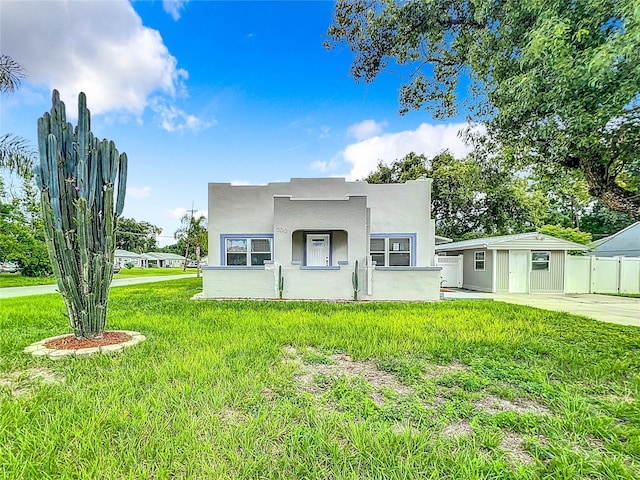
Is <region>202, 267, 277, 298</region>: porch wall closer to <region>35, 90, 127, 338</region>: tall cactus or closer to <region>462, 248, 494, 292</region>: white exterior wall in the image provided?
<region>35, 90, 127, 338</region>: tall cactus

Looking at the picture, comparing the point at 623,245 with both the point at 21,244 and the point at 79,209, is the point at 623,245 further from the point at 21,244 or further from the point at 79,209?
the point at 21,244

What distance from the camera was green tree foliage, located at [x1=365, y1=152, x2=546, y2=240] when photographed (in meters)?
27.3

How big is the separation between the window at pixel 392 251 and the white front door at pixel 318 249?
194 centimetres

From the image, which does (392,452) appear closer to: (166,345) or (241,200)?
(166,345)

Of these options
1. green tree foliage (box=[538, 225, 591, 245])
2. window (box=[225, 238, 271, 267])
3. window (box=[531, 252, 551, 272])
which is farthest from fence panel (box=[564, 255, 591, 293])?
window (box=[225, 238, 271, 267])

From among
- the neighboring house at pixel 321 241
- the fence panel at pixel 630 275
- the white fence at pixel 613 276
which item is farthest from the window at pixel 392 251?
the fence panel at pixel 630 275

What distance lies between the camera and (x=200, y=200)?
45.8 metres

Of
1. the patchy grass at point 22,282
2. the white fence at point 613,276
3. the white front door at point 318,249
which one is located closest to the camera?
the white front door at point 318,249

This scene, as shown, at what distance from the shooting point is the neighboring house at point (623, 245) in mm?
21828

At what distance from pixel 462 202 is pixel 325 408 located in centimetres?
2864

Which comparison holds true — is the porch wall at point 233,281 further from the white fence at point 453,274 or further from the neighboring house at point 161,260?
the neighboring house at point 161,260

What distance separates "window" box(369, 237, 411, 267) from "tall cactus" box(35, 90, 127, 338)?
10.4 meters

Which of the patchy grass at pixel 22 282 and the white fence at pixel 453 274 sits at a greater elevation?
the white fence at pixel 453 274

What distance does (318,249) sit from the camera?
14617mm
